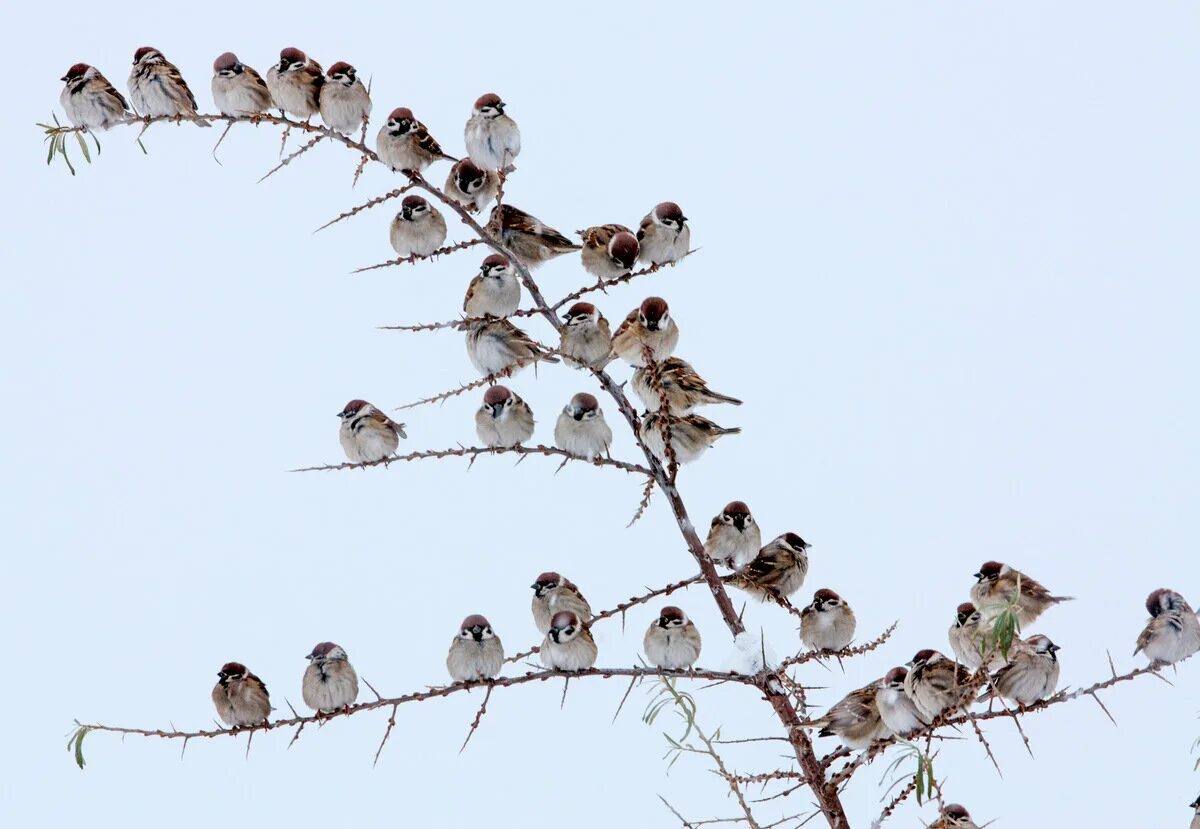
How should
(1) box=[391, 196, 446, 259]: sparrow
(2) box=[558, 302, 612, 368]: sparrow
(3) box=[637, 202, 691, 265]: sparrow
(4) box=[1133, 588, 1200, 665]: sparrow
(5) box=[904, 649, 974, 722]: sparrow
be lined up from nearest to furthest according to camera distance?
(5) box=[904, 649, 974, 722]: sparrow
(4) box=[1133, 588, 1200, 665]: sparrow
(2) box=[558, 302, 612, 368]: sparrow
(3) box=[637, 202, 691, 265]: sparrow
(1) box=[391, 196, 446, 259]: sparrow

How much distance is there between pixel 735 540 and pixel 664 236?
1210 millimetres

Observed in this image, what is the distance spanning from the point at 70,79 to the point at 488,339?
66.7 inches

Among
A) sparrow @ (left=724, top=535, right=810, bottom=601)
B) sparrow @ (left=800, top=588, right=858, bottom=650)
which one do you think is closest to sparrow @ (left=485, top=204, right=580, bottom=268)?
sparrow @ (left=724, top=535, right=810, bottom=601)

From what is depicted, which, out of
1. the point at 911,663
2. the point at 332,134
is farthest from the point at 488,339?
the point at 911,663

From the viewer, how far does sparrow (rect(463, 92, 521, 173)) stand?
462 centimetres

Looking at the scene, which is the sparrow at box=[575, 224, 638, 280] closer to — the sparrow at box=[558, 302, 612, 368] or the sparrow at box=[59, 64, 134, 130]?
the sparrow at box=[558, 302, 612, 368]

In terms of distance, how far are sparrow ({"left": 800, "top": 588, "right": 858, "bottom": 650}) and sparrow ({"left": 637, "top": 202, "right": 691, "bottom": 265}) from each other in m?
1.30

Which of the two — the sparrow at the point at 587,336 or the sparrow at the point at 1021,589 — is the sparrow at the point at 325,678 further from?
the sparrow at the point at 1021,589

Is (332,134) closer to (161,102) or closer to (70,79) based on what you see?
(161,102)

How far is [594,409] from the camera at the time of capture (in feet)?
16.0

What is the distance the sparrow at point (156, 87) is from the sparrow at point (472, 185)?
34.4 inches

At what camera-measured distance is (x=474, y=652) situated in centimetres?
458

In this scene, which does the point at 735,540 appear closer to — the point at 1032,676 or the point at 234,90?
the point at 1032,676

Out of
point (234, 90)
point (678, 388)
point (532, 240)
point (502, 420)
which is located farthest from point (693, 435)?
point (234, 90)
